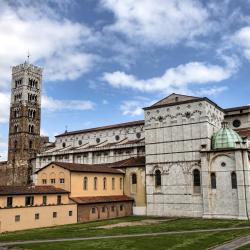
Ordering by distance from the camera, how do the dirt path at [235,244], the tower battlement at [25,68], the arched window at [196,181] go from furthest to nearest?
the tower battlement at [25,68] → the arched window at [196,181] → the dirt path at [235,244]

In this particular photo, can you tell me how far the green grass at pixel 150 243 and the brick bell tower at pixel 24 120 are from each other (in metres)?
65.5

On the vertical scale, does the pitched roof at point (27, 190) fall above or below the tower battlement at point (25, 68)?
below

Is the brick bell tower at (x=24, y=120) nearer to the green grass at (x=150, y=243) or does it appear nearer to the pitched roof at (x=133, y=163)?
the pitched roof at (x=133, y=163)

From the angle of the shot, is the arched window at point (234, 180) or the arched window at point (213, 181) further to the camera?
the arched window at point (213, 181)

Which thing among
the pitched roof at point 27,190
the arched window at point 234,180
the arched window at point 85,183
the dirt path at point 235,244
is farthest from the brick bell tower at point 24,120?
the dirt path at point 235,244

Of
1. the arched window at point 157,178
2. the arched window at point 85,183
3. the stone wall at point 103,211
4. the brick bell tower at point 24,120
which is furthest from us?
the brick bell tower at point 24,120

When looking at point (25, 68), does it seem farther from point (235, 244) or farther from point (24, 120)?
point (235, 244)

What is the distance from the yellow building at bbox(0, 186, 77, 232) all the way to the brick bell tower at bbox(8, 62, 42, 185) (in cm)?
4733

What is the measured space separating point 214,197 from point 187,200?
159 inches

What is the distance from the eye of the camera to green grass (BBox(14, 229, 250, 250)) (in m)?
25.8

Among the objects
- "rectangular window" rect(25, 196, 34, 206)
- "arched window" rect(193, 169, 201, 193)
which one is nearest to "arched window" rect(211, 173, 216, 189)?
"arched window" rect(193, 169, 201, 193)

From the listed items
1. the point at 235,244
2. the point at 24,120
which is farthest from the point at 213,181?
the point at 24,120

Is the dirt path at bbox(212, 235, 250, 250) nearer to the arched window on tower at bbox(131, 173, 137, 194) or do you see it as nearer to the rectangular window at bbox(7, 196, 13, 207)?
the rectangular window at bbox(7, 196, 13, 207)

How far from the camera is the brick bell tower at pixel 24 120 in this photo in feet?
297
